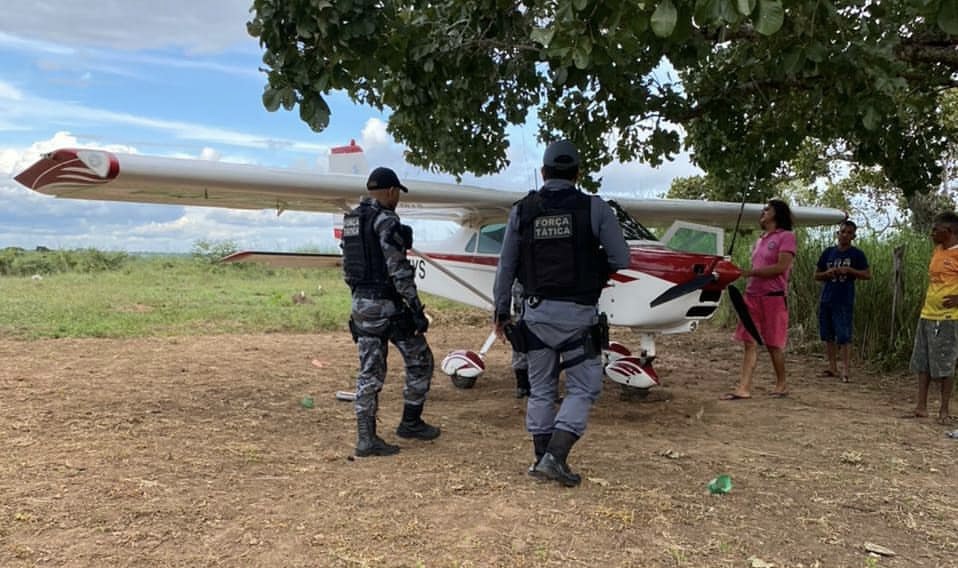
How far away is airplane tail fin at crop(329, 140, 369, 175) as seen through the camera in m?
10.3

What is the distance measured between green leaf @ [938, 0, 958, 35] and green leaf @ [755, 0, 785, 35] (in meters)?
0.72

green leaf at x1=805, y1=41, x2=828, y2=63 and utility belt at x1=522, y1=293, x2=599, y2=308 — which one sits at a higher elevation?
green leaf at x1=805, y1=41, x2=828, y2=63

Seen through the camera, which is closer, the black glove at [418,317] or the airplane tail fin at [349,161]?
the black glove at [418,317]

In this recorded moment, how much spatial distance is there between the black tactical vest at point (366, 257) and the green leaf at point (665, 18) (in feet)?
8.27

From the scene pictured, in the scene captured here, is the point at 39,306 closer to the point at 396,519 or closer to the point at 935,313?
the point at 396,519

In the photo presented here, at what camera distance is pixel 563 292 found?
3.82 m

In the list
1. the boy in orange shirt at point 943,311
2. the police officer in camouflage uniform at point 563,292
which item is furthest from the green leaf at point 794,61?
the boy in orange shirt at point 943,311

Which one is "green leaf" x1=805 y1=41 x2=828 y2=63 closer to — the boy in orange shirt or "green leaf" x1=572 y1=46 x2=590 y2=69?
the boy in orange shirt

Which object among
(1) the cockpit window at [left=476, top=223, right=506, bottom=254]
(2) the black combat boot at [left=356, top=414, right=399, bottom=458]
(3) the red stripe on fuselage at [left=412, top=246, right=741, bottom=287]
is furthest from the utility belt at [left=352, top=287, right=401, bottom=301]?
(1) the cockpit window at [left=476, top=223, right=506, bottom=254]

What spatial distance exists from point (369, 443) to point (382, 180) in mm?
1780

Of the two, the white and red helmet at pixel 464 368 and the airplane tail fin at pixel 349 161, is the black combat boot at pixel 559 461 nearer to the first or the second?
the white and red helmet at pixel 464 368

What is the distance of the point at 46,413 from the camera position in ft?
18.2

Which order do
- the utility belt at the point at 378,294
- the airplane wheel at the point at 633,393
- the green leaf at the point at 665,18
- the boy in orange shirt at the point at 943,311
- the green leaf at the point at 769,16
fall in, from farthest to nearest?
the airplane wheel at the point at 633,393 → the boy in orange shirt at the point at 943,311 → the utility belt at the point at 378,294 → the green leaf at the point at 665,18 → the green leaf at the point at 769,16

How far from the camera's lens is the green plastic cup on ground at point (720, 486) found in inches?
150
